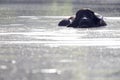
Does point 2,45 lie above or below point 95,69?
below

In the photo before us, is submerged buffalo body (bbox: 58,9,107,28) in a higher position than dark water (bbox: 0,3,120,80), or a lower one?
lower

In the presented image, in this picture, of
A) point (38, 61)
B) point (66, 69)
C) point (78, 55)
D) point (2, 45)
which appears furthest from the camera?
point (2, 45)

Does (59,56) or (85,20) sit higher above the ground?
(59,56)

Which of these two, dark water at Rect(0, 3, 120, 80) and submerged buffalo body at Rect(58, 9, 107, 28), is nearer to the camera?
dark water at Rect(0, 3, 120, 80)

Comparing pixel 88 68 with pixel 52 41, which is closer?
pixel 88 68

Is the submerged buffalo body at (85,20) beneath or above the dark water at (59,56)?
beneath

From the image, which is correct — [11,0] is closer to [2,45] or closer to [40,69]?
[2,45]

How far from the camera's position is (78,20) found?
81.6ft

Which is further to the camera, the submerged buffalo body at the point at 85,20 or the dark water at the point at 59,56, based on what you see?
the submerged buffalo body at the point at 85,20

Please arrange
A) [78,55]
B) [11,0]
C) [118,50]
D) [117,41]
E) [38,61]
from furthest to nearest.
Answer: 1. [11,0]
2. [117,41]
3. [118,50]
4. [78,55]
5. [38,61]

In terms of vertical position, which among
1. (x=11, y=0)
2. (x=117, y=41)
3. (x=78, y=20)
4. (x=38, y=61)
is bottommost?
(x=11, y=0)


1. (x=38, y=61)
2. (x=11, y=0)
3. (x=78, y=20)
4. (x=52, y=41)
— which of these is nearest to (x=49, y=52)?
(x=38, y=61)

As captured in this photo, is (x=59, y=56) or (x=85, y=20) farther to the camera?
(x=85, y=20)

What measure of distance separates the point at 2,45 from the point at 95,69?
5244mm
